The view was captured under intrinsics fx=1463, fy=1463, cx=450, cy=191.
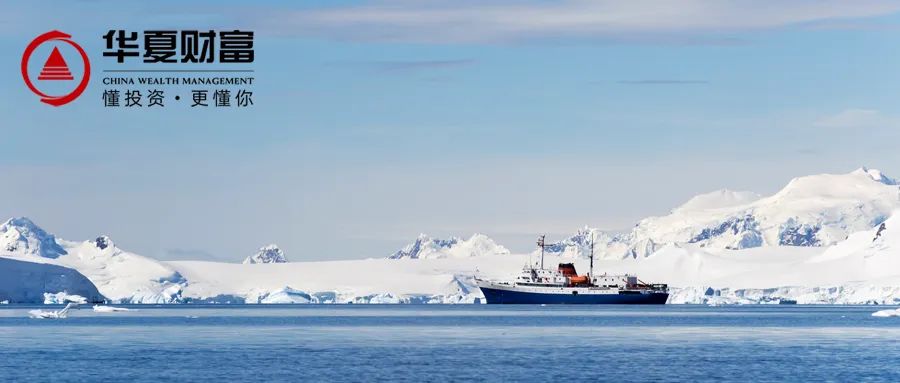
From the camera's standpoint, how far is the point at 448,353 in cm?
6041

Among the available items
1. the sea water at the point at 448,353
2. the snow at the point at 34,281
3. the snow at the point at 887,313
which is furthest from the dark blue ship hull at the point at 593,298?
the sea water at the point at 448,353

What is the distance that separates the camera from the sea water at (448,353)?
161 feet

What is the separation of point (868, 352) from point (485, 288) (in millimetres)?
129632

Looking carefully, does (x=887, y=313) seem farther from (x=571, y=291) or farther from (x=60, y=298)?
(x=60, y=298)

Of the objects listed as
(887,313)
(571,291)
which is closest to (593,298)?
(571,291)

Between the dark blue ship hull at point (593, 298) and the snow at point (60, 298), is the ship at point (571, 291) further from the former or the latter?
A: the snow at point (60, 298)

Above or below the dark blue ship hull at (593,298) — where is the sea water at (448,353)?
below

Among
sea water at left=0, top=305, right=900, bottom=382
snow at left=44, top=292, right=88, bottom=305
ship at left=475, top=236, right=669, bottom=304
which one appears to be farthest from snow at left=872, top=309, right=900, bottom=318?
snow at left=44, top=292, right=88, bottom=305

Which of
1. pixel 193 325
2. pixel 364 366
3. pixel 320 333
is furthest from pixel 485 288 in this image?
pixel 364 366

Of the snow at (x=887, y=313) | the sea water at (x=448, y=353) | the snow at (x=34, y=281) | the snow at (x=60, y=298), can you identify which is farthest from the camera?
the snow at (x=34, y=281)

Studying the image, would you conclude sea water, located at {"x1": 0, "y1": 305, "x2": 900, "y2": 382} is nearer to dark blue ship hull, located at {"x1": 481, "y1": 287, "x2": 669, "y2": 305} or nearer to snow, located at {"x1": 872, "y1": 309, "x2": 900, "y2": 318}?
snow, located at {"x1": 872, "y1": 309, "x2": 900, "y2": 318}

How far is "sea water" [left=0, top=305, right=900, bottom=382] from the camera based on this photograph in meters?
49.2

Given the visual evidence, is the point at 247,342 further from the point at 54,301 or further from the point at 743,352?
the point at 54,301

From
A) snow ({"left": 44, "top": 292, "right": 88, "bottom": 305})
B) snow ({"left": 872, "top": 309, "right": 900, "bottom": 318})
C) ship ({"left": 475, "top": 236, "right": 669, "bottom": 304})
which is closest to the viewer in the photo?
snow ({"left": 872, "top": 309, "right": 900, "bottom": 318})
